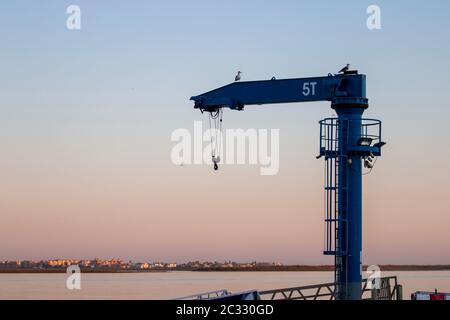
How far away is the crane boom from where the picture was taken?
34.5m

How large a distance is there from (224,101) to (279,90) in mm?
2396

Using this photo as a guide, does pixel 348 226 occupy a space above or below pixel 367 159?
below

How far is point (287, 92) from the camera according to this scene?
1396 inches

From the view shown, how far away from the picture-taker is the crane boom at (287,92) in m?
34.5
